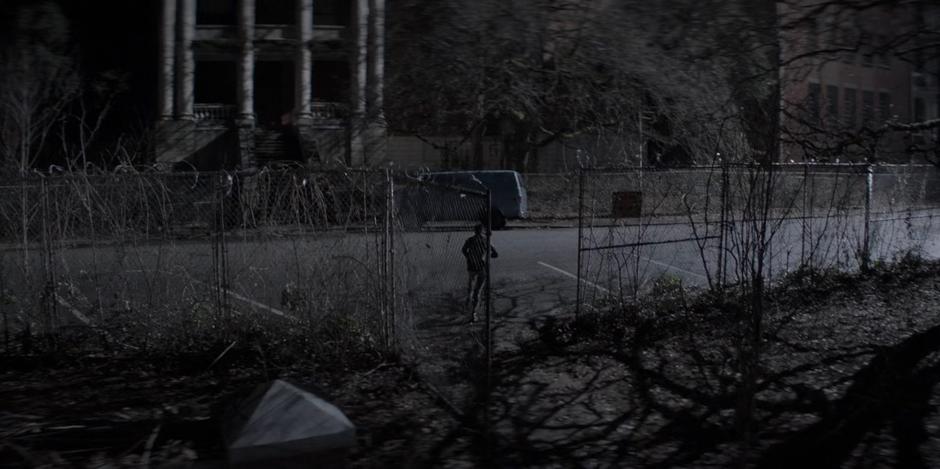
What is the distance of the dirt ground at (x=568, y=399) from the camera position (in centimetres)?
567

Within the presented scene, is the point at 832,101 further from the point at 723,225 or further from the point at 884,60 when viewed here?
the point at 723,225

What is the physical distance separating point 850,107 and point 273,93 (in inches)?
909

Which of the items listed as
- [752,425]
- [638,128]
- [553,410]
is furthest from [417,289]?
[638,128]

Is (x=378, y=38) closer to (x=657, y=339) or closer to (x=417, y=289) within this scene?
(x=417, y=289)

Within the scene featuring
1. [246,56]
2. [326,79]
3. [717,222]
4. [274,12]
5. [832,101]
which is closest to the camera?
[832,101]

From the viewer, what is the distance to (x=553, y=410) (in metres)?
7.01

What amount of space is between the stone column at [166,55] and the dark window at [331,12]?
2.89m

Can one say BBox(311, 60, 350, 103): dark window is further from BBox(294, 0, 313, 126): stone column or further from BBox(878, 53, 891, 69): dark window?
BBox(878, 53, 891, 69): dark window

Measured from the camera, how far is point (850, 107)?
381 inches

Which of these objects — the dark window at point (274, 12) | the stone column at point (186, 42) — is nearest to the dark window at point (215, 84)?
the stone column at point (186, 42)

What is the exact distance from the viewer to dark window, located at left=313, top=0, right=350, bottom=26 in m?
14.6

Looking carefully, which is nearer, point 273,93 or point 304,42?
point 304,42

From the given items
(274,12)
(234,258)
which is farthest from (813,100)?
(274,12)

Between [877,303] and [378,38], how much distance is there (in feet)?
22.3
